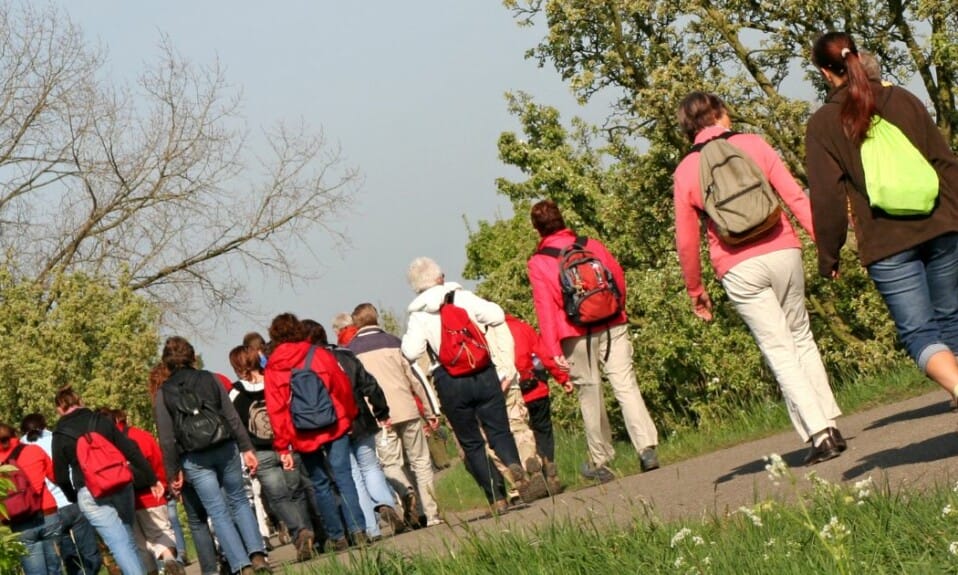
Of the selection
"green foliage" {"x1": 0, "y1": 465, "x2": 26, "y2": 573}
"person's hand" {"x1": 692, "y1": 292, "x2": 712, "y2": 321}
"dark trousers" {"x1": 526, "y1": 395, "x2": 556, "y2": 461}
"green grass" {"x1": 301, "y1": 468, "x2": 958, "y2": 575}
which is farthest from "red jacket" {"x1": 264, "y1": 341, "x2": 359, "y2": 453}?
"green grass" {"x1": 301, "y1": 468, "x2": 958, "y2": 575}

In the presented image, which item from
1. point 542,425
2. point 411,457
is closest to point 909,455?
point 411,457

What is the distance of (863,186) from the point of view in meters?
7.84

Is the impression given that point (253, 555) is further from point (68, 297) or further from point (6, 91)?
point (6, 91)

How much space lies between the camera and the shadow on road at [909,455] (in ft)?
27.2

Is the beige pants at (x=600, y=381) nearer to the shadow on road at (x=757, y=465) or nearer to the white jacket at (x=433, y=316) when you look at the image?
the white jacket at (x=433, y=316)

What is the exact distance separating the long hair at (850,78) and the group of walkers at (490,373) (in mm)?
10

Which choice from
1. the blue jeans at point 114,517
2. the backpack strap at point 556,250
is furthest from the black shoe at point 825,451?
the blue jeans at point 114,517

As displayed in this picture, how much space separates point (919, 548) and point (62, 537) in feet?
37.9

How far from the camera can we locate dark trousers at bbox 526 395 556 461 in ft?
49.3

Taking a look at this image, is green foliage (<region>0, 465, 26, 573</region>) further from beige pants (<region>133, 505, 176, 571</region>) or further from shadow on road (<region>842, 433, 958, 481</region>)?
beige pants (<region>133, 505, 176, 571</region>)

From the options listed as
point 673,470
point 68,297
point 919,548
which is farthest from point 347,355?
point 68,297

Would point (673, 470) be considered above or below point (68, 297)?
below

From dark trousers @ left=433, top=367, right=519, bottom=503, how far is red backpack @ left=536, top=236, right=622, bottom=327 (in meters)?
0.75

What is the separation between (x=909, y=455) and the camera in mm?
8539
